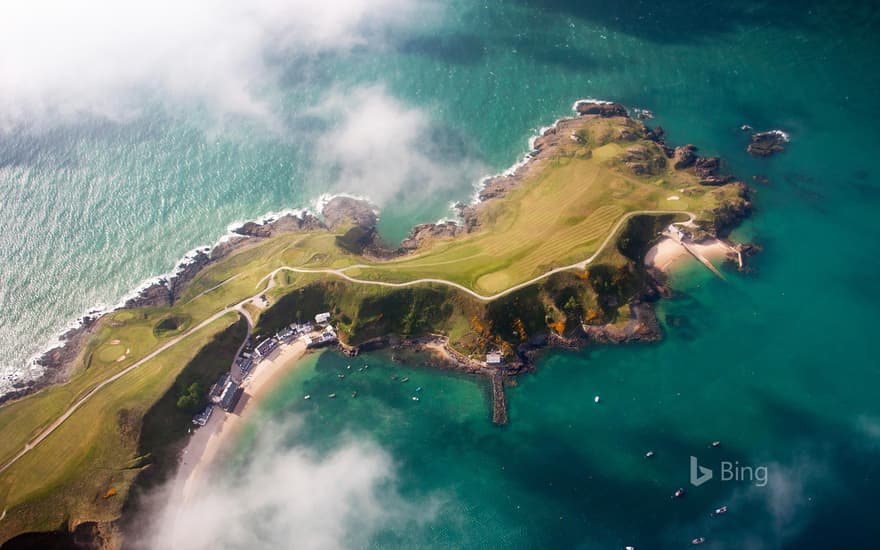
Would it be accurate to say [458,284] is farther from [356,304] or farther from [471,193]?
[471,193]

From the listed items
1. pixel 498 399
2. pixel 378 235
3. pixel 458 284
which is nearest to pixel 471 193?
pixel 378 235

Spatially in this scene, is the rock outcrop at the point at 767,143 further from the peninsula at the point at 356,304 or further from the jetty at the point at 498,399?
the jetty at the point at 498,399

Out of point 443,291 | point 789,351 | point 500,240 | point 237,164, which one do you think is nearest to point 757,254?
point 789,351

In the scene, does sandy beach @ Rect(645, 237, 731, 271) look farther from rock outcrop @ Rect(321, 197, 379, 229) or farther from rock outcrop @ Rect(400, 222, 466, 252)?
rock outcrop @ Rect(321, 197, 379, 229)

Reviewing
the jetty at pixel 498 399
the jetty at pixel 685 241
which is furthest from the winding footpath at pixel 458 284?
the jetty at pixel 498 399

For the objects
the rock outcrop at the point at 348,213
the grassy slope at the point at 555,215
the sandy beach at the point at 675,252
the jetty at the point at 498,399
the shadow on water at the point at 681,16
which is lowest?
the jetty at the point at 498,399

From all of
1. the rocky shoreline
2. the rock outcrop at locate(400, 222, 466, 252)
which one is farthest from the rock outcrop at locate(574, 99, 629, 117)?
the rock outcrop at locate(400, 222, 466, 252)
